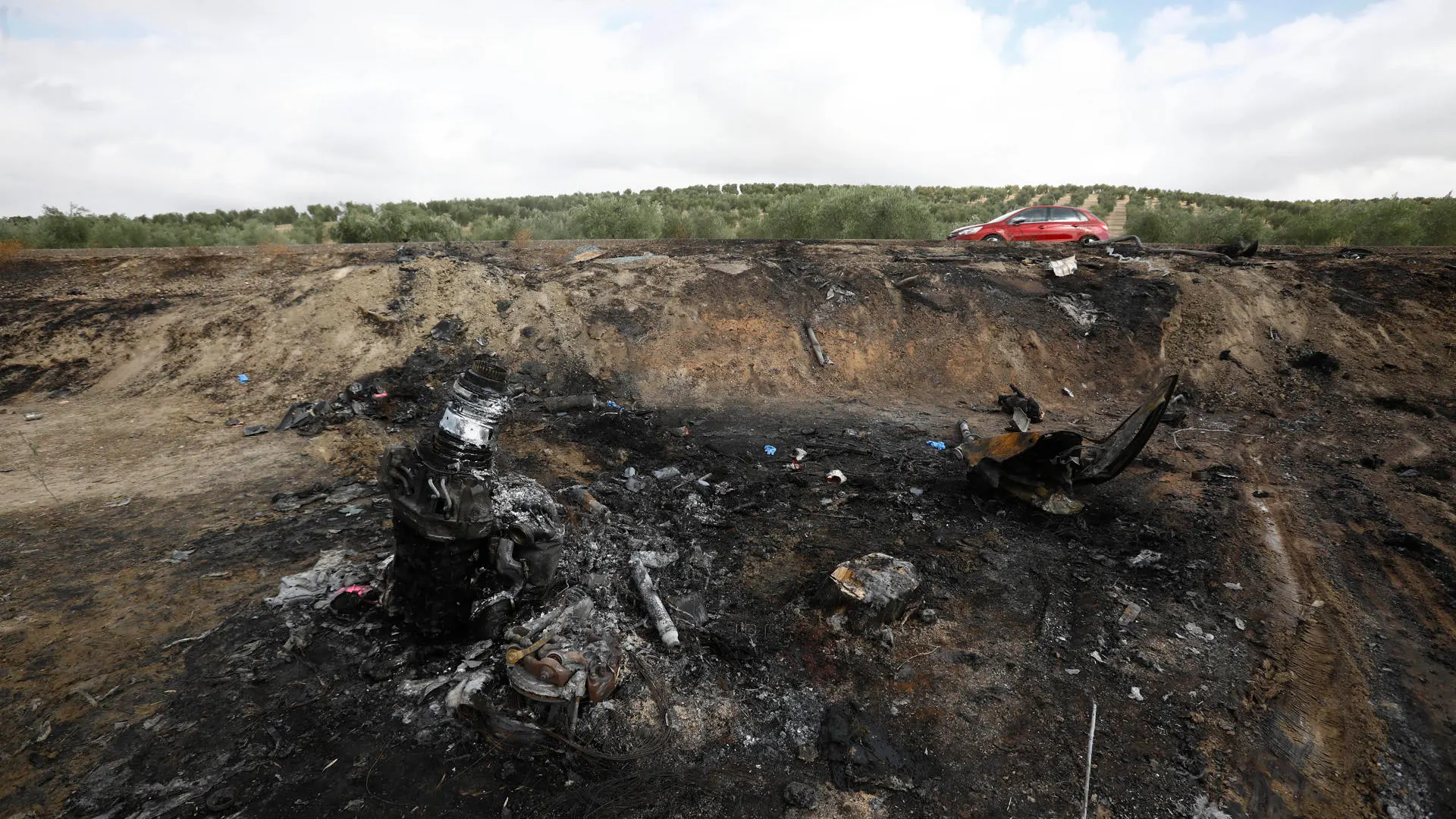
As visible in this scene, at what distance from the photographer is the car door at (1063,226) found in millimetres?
13383

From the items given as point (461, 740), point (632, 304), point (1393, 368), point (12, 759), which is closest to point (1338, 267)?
point (1393, 368)

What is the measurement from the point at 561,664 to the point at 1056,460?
4.82 metres

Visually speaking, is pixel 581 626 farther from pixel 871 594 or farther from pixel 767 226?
pixel 767 226

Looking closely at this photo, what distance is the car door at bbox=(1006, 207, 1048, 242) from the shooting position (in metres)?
13.7

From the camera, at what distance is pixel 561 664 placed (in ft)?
11.0

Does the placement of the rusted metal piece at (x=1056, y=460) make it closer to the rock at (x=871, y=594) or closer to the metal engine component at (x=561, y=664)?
the rock at (x=871, y=594)

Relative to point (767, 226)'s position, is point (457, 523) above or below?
below

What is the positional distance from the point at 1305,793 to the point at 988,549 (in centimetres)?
237

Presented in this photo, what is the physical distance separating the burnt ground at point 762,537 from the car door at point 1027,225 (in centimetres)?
292

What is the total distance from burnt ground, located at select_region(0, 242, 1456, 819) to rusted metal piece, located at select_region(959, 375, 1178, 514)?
34 cm

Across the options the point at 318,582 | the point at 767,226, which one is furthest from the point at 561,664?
the point at 767,226

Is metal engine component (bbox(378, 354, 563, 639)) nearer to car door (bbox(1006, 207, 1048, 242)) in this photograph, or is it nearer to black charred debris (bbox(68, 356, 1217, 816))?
black charred debris (bbox(68, 356, 1217, 816))

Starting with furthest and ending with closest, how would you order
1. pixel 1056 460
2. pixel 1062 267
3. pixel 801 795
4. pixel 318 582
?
pixel 1062 267
pixel 1056 460
pixel 318 582
pixel 801 795

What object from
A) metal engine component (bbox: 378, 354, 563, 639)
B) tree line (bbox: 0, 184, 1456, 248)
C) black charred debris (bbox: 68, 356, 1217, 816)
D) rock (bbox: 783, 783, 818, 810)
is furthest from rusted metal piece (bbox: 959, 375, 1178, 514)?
tree line (bbox: 0, 184, 1456, 248)
